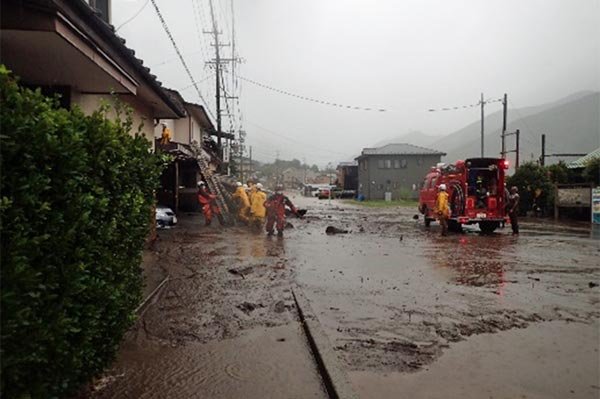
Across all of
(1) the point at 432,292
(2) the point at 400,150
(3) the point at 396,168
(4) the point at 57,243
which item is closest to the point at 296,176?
(2) the point at 400,150

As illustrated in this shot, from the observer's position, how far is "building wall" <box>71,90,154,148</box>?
729cm

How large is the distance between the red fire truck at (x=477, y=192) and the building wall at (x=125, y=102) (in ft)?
37.3

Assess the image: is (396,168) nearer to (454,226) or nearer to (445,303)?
(454,226)

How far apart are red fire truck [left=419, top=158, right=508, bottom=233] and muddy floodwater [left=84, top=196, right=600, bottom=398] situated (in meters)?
6.04

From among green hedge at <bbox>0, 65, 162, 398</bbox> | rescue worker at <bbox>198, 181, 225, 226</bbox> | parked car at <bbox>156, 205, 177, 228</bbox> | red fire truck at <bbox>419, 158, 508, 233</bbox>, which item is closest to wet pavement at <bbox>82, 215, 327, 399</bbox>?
green hedge at <bbox>0, 65, 162, 398</bbox>

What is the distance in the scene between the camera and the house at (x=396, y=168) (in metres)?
60.6

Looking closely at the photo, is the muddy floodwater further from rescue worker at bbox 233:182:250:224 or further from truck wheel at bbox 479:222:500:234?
rescue worker at bbox 233:182:250:224

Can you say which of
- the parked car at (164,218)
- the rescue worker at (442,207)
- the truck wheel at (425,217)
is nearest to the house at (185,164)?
the parked car at (164,218)

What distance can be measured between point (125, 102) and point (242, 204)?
10.4 m

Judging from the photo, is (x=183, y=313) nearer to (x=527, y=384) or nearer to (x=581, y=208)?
(x=527, y=384)

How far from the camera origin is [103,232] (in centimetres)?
329

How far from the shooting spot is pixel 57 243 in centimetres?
269

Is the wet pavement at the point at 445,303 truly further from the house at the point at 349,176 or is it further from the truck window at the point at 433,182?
the house at the point at 349,176

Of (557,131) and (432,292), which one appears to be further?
(557,131)
